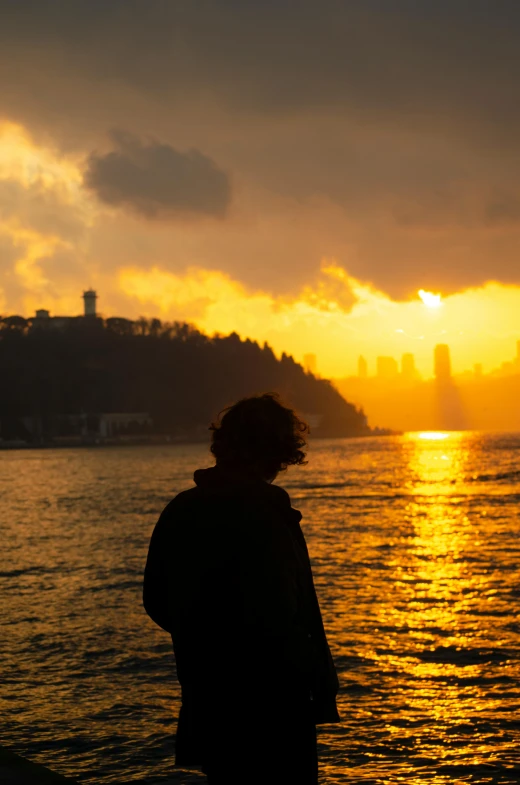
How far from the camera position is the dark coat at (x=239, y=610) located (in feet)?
11.8

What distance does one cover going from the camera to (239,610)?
3.66 metres

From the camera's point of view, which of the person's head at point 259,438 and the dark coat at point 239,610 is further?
the person's head at point 259,438

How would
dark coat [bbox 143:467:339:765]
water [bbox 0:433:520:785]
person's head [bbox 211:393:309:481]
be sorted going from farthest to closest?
1. water [bbox 0:433:520:785]
2. person's head [bbox 211:393:309:481]
3. dark coat [bbox 143:467:339:765]

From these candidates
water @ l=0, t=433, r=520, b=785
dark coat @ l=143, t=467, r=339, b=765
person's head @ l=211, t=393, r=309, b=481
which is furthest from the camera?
water @ l=0, t=433, r=520, b=785

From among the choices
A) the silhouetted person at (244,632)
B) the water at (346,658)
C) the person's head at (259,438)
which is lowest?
the water at (346,658)

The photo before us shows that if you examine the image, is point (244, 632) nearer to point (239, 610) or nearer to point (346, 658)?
point (239, 610)

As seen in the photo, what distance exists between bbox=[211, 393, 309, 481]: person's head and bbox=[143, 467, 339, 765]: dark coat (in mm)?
136

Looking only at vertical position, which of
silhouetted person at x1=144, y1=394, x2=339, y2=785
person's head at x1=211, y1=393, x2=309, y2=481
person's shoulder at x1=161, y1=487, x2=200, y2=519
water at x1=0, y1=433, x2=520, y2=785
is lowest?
water at x1=0, y1=433, x2=520, y2=785

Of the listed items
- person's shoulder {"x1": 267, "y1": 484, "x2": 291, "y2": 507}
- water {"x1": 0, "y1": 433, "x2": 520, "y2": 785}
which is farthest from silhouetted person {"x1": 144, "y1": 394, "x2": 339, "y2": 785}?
water {"x1": 0, "y1": 433, "x2": 520, "y2": 785}

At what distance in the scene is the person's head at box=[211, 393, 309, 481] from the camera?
12.7 feet

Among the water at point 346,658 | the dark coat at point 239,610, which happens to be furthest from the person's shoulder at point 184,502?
the water at point 346,658

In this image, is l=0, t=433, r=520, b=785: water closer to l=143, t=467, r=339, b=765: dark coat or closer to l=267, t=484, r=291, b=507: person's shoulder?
l=143, t=467, r=339, b=765: dark coat

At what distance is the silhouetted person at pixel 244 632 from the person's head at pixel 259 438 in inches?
1.0

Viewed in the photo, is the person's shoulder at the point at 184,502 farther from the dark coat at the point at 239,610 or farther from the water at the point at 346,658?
the water at the point at 346,658
